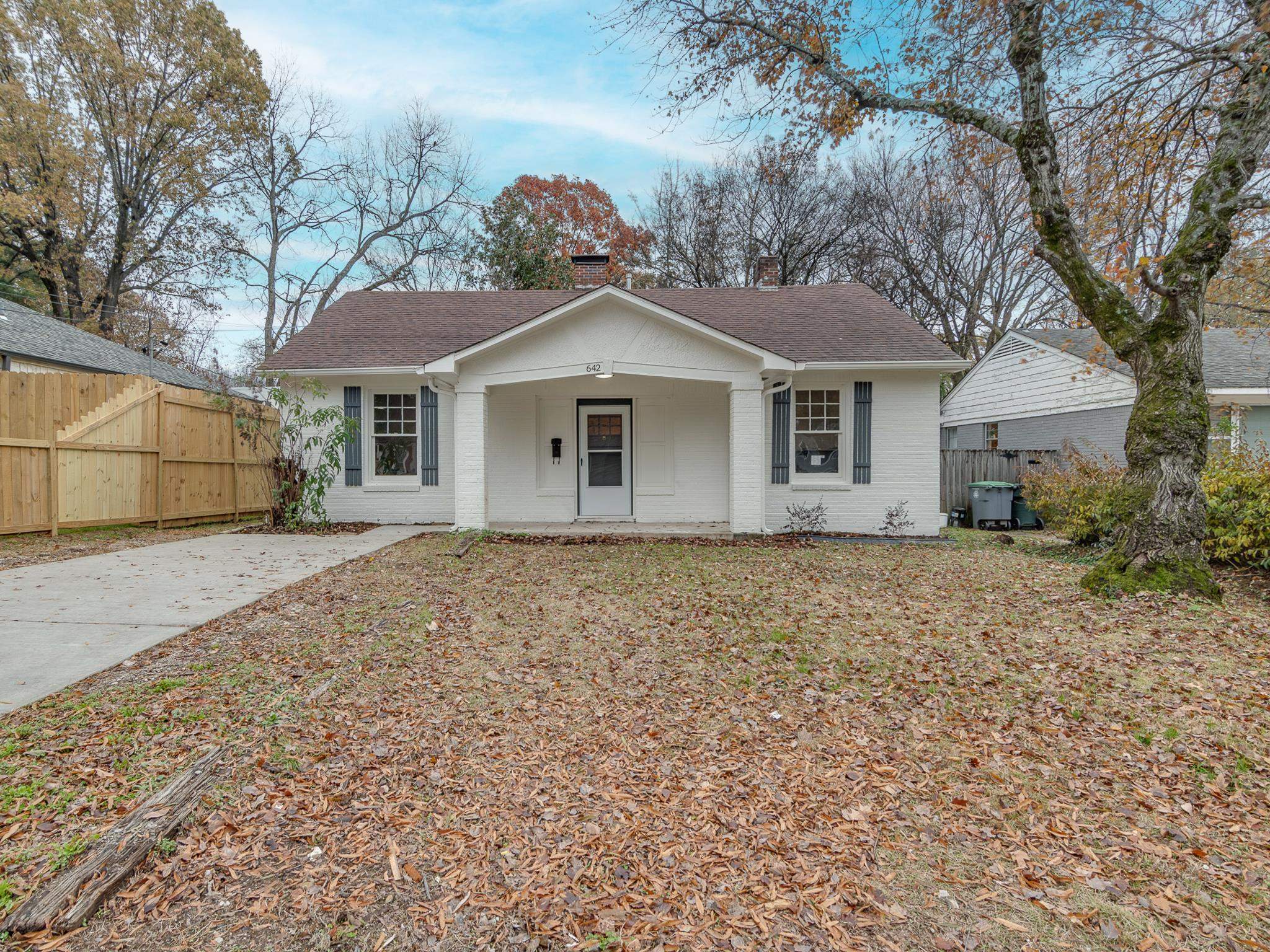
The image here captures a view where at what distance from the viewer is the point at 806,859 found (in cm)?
239

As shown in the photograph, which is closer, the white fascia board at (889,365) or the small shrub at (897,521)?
the white fascia board at (889,365)

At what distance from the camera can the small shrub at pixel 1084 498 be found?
8.29m

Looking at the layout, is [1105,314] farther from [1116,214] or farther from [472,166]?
[472,166]

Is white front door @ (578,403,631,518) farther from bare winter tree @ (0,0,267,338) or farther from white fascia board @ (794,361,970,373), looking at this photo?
bare winter tree @ (0,0,267,338)

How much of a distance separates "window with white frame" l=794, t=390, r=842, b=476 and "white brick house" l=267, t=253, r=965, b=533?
0.07 feet

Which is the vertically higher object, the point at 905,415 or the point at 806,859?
the point at 905,415

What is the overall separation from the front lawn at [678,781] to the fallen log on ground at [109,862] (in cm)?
6

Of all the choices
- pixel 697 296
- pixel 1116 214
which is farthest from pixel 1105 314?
pixel 697 296

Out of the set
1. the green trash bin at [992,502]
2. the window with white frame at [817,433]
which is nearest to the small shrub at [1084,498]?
the green trash bin at [992,502]

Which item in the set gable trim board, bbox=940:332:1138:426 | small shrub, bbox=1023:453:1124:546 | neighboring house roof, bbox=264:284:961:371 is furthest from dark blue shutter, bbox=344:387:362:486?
gable trim board, bbox=940:332:1138:426

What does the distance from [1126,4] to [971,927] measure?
28.2 feet

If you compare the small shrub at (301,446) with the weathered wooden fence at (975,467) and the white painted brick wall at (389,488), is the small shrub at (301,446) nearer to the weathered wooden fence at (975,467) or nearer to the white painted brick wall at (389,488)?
the white painted brick wall at (389,488)

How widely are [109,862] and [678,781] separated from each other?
2.19m

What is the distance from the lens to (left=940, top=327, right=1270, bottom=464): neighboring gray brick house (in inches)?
480
